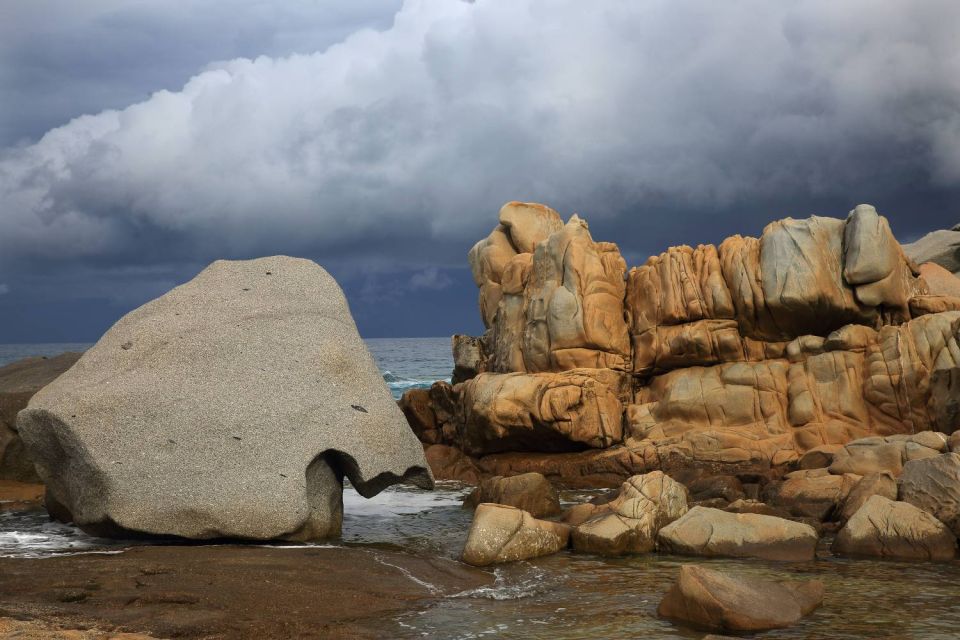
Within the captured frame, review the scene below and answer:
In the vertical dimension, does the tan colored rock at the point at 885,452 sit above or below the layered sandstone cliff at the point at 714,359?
below

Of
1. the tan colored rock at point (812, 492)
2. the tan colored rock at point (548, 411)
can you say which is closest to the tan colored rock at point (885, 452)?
the tan colored rock at point (812, 492)

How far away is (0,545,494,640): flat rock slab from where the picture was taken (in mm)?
9055

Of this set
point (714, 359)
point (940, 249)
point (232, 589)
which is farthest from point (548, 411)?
point (940, 249)

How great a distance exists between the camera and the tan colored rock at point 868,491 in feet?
49.3

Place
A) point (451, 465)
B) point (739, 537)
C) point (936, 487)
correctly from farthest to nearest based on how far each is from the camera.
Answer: point (451, 465), point (936, 487), point (739, 537)

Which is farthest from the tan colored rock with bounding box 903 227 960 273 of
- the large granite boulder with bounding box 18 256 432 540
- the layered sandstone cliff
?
the large granite boulder with bounding box 18 256 432 540

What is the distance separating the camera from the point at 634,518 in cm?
1423

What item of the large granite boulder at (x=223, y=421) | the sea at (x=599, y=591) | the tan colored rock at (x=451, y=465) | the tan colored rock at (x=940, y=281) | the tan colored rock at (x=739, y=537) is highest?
the tan colored rock at (x=940, y=281)

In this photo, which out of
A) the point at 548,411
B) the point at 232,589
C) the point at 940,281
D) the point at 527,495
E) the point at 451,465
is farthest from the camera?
the point at 940,281

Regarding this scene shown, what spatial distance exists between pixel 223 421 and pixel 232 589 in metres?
3.63

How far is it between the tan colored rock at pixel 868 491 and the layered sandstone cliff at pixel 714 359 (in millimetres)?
5031

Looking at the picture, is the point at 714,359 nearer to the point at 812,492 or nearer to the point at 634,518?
the point at 812,492

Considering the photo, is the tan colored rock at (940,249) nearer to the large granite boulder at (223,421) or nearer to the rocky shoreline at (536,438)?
the rocky shoreline at (536,438)

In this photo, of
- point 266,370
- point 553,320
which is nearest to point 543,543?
point 266,370
